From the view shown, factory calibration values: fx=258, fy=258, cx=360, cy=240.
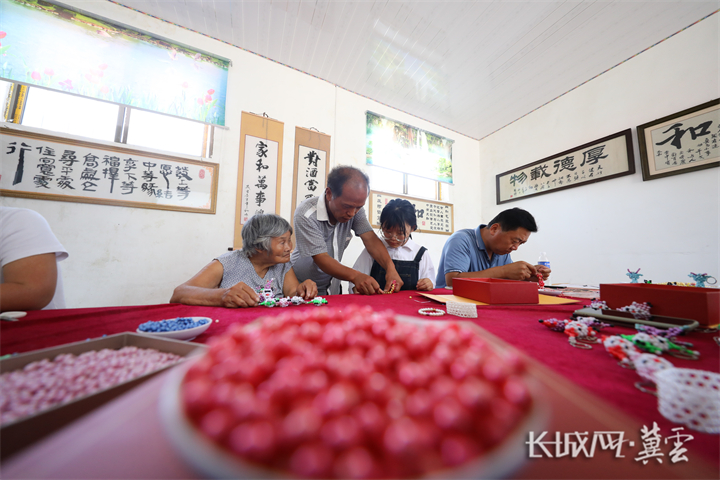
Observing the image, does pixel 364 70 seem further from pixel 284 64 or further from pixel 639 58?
pixel 639 58

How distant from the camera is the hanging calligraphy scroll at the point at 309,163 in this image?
2.95 m

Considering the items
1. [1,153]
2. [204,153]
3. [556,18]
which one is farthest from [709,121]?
[1,153]

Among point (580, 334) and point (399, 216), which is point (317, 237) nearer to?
point (399, 216)

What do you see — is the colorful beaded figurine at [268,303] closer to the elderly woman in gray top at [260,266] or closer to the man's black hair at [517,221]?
the elderly woman in gray top at [260,266]

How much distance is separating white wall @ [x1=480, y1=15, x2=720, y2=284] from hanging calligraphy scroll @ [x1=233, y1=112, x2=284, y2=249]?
3.49 m

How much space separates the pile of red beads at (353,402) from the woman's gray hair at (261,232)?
1.17 metres

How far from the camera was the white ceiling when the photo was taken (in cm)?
228

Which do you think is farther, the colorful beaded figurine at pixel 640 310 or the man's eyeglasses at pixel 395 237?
the man's eyeglasses at pixel 395 237

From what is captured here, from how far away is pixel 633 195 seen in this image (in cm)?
271

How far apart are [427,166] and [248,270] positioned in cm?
325

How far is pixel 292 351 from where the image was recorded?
1.05ft

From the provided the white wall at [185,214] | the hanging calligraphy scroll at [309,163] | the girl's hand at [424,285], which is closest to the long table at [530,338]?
the girl's hand at [424,285]

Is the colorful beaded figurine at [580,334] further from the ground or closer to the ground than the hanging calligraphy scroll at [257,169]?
closer to the ground

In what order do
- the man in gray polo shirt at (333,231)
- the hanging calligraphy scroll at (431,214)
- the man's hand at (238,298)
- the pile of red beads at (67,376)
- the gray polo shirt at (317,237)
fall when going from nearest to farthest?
1. the pile of red beads at (67,376)
2. the man's hand at (238,298)
3. the man in gray polo shirt at (333,231)
4. the gray polo shirt at (317,237)
5. the hanging calligraphy scroll at (431,214)
